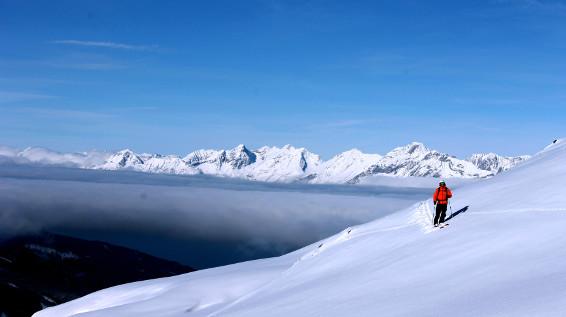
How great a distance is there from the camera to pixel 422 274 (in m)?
19.4

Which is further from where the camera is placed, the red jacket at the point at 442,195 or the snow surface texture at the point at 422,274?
the red jacket at the point at 442,195

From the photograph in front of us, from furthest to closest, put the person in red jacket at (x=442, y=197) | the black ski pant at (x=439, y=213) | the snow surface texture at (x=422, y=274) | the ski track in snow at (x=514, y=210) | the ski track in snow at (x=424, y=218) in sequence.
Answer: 1. the ski track in snow at (x=424, y=218)
2. the black ski pant at (x=439, y=213)
3. the person in red jacket at (x=442, y=197)
4. the ski track in snow at (x=514, y=210)
5. the snow surface texture at (x=422, y=274)

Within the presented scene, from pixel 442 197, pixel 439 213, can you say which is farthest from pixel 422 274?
pixel 439 213

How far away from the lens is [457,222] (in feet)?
86.4

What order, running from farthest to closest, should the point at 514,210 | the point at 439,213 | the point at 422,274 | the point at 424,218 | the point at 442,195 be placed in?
the point at 424,218 < the point at 439,213 < the point at 442,195 < the point at 514,210 < the point at 422,274

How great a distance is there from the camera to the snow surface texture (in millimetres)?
14609

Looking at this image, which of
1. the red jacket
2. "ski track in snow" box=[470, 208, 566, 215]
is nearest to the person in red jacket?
the red jacket

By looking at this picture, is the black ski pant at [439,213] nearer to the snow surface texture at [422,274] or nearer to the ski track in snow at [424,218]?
the ski track in snow at [424,218]

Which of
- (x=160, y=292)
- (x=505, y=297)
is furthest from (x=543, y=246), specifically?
(x=160, y=292)

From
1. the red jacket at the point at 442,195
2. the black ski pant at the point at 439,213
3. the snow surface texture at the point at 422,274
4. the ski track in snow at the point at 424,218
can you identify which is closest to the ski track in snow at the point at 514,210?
the snow surface texture at the point at 422,274

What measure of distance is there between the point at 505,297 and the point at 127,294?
98.7 ft

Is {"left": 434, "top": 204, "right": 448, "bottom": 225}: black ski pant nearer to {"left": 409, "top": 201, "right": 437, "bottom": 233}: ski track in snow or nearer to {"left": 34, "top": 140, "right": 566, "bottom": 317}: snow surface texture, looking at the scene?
{"left": 409, "top": 201, "right": 437, "bottom": 233}: ski track in snow

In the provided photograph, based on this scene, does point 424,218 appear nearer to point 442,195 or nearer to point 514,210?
point 442,195

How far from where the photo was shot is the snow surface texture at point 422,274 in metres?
14.6
